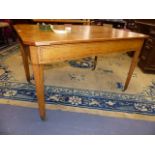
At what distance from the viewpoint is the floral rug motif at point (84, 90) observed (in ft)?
5.24

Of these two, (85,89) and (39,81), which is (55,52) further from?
(85,89)

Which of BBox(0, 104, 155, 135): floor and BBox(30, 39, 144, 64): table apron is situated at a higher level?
BBox(30, 39, 144, 64): table apron

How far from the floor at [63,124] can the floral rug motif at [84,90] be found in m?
0.16

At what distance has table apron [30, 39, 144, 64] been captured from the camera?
101 cm

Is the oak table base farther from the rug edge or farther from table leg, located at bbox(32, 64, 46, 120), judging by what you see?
the rug edge

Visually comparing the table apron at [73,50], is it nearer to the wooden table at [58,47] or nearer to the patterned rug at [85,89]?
the wooden table at [58,47]

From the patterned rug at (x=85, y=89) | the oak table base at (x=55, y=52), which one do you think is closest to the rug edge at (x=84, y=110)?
the patterned rug at (x=85, y=89)

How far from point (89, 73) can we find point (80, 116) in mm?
964

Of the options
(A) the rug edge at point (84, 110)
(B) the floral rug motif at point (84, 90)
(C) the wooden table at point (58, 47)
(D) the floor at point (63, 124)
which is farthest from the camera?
(B) the floral rug motif at point (84, 90)

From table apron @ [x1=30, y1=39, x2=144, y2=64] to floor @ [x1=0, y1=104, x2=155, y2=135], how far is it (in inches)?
23.5

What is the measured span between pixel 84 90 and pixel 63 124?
0.61 m

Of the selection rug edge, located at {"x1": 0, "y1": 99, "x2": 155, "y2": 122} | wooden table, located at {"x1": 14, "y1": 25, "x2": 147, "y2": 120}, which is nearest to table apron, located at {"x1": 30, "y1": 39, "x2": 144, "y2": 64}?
wooden table, located at {"x1": 14, "y1": 25, "x2": 147, "y2": 120}
